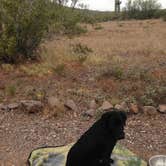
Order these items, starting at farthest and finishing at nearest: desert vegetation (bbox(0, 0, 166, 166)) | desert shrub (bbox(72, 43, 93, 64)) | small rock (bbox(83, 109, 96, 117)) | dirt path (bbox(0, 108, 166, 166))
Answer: desert shrub (bbox(72, 43, 93, 64)), small rock (bbox(83, 109, 96, 117)), desert vegetation (bbox(0, 0, 166, 166)), dirt path (bbox(0, 108, 166, 166))

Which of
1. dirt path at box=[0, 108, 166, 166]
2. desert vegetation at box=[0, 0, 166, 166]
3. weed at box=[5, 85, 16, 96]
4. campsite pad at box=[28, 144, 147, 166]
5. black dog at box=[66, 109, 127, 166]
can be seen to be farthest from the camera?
weed at box=[5, 85, 16, 96]

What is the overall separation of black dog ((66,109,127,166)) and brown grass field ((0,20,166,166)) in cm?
109

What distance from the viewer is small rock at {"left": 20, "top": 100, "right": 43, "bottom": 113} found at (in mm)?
5906

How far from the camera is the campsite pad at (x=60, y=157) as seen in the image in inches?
174

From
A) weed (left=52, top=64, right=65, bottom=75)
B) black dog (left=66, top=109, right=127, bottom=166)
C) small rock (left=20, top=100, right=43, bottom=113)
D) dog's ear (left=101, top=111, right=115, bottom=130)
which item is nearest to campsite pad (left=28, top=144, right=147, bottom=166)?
black dog (left=66, top=109, right=127, bottom=166)

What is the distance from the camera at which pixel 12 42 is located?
338 inches

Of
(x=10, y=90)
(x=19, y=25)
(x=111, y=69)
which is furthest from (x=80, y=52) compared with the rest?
(x=10, y=90)

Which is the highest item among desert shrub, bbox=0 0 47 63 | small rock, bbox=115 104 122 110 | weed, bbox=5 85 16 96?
desert shrub, bbox=0 0 47 63

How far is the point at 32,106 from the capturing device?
5.91 metres

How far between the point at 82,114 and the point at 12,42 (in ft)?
11.3

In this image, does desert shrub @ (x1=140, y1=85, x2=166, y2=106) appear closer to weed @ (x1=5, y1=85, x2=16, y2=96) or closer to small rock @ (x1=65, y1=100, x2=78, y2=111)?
small rock @ (x1=65, y1=100, x2=78, y2=111)

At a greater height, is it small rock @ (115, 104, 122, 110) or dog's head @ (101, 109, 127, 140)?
dog's head @ (101, 109, 127, 140)

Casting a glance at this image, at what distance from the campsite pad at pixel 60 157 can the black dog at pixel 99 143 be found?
2.09ft

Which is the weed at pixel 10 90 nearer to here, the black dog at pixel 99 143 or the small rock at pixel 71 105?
the small rock at pixel 71 105
